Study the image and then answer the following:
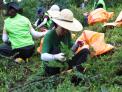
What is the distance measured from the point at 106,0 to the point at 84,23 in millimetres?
4584

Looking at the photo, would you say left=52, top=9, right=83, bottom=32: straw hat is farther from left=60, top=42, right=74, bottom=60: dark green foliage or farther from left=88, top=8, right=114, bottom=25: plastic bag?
left=88, top=8, right=114, bottom=25: plastic bag

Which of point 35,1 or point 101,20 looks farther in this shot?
point 35,1

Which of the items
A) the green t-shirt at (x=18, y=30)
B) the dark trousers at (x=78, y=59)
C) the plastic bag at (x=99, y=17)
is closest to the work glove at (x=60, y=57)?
the dark trousers at (x=78, y=59)

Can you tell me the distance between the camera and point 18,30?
342 inches

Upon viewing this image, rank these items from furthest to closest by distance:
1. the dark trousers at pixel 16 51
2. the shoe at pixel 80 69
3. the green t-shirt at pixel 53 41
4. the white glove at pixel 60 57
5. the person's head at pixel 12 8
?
the dark trousers at pixel 16 51 < the person's head at pixel 12 8 < the green t-shirt at pixel 53 41 < the shoe at pixel 80 69 < the white glove at pixel 60 57

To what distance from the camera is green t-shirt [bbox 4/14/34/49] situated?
8.65 m

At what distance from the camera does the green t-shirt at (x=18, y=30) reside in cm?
865

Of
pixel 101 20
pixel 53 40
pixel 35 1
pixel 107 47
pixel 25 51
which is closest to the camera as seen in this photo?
pixel 53 40

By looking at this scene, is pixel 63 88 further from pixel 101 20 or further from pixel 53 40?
pixel 101 20

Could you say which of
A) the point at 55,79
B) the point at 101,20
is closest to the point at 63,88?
the point at 55,79

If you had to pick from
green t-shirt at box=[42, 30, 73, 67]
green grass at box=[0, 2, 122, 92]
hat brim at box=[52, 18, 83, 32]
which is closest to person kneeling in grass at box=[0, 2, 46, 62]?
green grass at box=[0, 2, 122, 92]

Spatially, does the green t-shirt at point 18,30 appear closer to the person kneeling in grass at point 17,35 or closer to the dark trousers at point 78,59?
the person kneeling in grass at point 17,35

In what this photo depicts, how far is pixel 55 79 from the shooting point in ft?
19.6

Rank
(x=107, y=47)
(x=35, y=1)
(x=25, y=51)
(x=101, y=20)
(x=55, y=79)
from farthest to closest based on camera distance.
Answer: (x=35, y=1) < (x=101, y=20) < (x=25, y=51) < (x=107, y=47) < (x=55, y=79)
